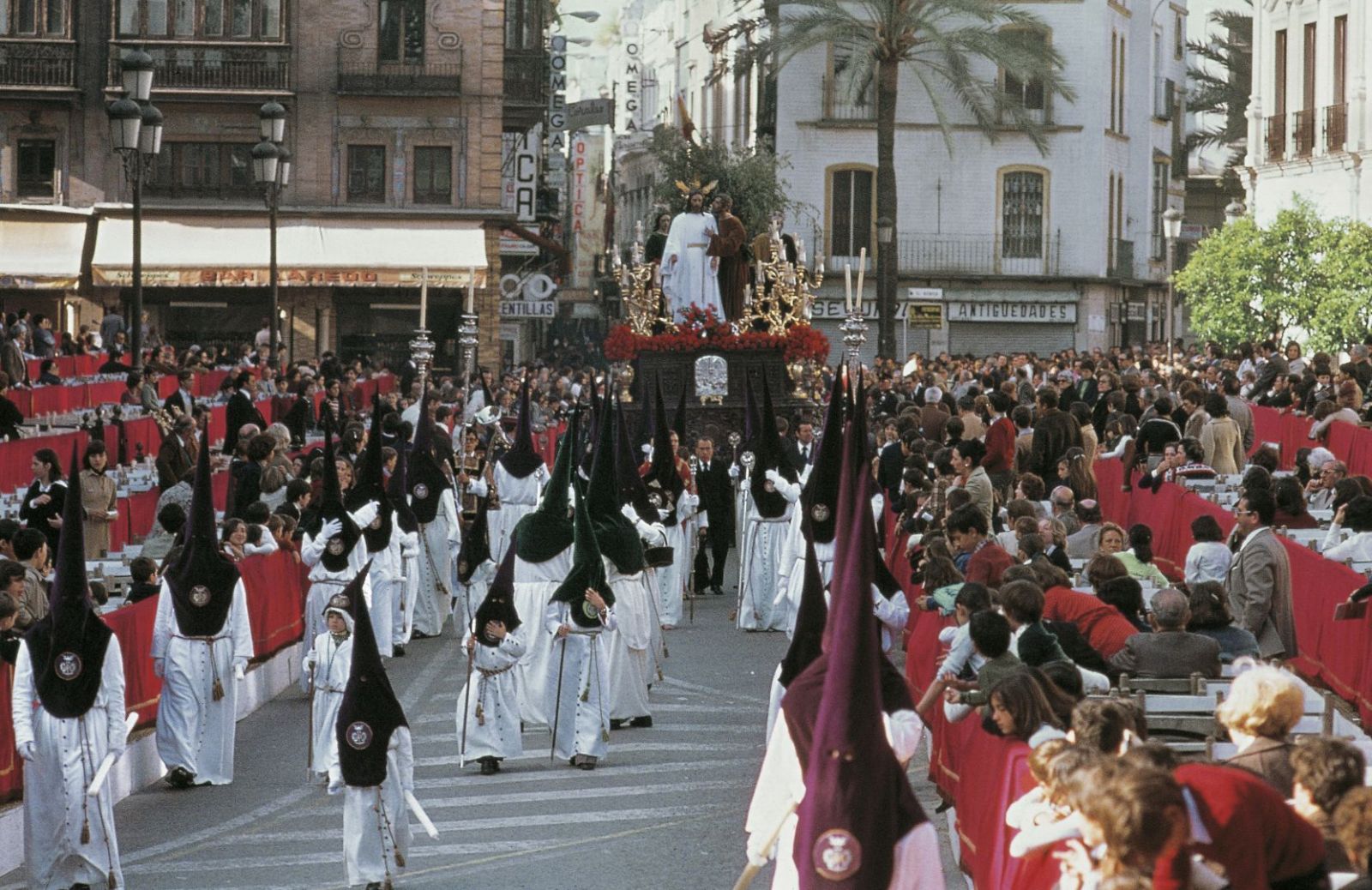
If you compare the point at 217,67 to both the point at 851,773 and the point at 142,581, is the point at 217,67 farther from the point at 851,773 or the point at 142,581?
the point at 851,773

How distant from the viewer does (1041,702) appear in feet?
30.8

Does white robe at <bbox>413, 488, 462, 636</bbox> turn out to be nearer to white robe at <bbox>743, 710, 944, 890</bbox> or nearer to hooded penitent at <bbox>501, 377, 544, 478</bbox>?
hooded penitent at <bbox>501, 377, 544, 478</bbox>

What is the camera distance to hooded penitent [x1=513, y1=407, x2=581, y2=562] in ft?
52.3

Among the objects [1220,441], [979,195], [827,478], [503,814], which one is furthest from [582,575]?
[979,195]

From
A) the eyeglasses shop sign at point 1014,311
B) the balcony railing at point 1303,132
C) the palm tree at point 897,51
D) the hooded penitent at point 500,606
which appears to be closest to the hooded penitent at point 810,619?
the hooded penitent at point 500,606

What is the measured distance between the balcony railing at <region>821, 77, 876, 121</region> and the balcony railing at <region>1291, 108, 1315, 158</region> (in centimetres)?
1571

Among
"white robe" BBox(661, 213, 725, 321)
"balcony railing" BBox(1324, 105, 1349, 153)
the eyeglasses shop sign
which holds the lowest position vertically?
"white robe" BBox(661, 213, 725, 321)

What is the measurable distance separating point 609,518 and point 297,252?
3365 cm

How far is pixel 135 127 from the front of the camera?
81.6 ft

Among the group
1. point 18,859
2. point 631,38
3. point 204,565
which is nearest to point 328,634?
point 204,565

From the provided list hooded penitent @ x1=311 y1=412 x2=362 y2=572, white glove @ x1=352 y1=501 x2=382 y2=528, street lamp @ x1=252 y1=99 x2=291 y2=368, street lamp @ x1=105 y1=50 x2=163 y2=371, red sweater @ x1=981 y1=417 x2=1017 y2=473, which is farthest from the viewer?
street lamp @ x1=252 y1=99 x2=291 y2=368

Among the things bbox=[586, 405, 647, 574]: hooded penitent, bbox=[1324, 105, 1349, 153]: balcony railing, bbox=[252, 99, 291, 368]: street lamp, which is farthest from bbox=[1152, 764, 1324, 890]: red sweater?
bbox=[1324, 105, 1349, 153]: balcony railing

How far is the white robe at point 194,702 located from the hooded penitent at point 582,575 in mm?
2015

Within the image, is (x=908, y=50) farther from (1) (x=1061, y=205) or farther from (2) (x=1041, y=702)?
(2) (x=1041, y=702)
